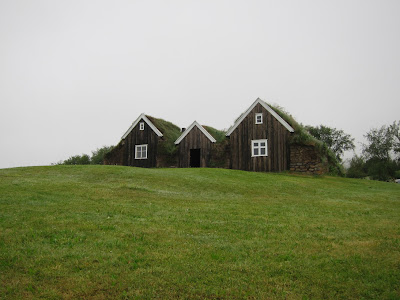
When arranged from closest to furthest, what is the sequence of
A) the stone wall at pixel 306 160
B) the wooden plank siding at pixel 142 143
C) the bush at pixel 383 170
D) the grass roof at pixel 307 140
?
the stone wall at pixel 306 160
the grass roof at pixel 307 140
the wooden plank siding at pixel 142 143
the bush at pixel 383 170

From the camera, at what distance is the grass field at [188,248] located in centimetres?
653

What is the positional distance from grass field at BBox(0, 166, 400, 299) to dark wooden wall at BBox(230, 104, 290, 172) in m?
19.4

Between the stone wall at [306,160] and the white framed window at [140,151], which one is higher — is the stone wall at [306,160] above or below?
below

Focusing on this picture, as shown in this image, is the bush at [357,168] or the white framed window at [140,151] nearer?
the white framed window at [140,151]

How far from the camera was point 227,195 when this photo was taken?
20.0 meters

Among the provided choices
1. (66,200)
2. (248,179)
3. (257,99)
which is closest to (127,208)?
(66,200)

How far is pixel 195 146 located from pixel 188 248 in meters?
32.6

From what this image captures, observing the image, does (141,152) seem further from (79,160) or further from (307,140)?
(79,160)

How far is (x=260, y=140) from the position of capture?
123ft

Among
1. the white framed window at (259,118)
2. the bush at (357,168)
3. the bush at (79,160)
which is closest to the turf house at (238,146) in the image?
the white framed window at (259,118)

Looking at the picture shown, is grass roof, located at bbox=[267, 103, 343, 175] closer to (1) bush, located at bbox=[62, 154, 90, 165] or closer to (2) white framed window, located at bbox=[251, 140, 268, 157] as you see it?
(2) white framed window, located at bbox=[251, 140, 268, 157]

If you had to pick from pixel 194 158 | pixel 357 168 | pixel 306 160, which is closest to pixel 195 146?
pixel 194 158

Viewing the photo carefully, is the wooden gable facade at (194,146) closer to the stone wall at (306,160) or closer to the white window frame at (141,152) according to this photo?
the white window frame at (141,152)

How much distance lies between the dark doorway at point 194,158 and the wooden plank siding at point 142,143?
5.06 metres
